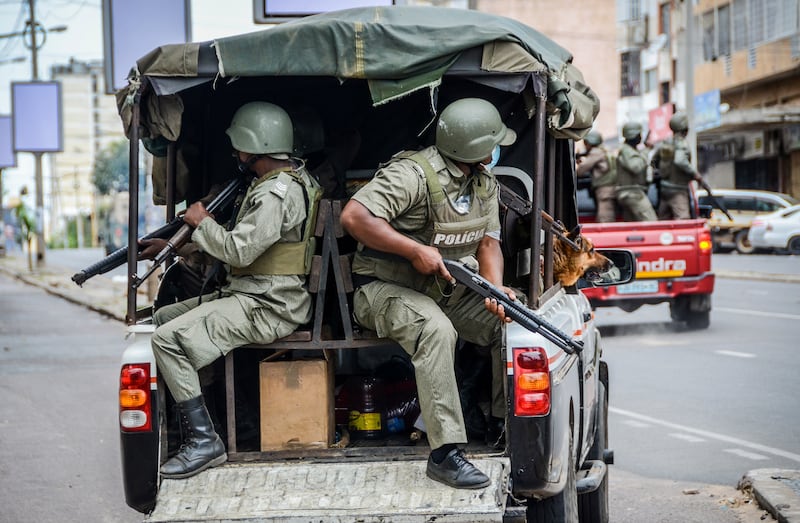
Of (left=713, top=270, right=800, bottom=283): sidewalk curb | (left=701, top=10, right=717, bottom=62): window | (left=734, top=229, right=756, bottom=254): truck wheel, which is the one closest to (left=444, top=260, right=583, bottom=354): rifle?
(left=713, top=270, right=800, bottom=283): sidewalk curb

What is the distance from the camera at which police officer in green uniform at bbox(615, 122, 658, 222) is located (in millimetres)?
13750

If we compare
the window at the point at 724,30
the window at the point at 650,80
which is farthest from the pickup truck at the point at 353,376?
the window at the point at 650,80

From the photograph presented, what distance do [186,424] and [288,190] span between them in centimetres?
108

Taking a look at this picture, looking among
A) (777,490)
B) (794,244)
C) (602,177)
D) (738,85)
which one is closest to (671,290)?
(602,177)

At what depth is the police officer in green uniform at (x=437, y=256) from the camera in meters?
4.48

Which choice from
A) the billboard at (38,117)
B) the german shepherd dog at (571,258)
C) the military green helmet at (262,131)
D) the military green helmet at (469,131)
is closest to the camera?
the military green helmet at (469,131)

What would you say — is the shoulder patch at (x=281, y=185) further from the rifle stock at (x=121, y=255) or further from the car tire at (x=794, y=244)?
the car tire at (x=794, y=244)

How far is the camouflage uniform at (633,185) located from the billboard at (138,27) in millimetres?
5407

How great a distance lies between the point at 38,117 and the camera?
37.5 metres

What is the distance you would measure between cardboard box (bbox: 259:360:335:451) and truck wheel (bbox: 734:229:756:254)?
29.4 meters

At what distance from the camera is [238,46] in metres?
4.70

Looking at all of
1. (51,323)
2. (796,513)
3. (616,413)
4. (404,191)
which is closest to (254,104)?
(404,191)

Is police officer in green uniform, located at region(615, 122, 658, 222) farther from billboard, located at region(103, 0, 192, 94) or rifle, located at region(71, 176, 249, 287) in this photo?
rifle, located at region(71, 176, 249, 287)

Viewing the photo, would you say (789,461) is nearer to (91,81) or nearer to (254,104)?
(254,104)
